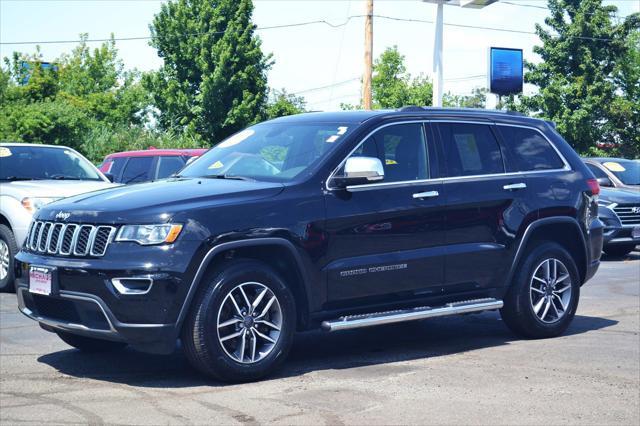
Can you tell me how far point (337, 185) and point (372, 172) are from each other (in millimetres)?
269

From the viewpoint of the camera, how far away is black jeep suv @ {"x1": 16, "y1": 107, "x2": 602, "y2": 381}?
614 cm

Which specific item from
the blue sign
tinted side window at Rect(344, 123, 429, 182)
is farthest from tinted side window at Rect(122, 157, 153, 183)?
the blue sign

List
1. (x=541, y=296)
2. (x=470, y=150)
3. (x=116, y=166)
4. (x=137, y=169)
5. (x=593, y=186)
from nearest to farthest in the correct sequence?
(x=470, y=150), (x=541, y=296), (x=593, y=186), (x=137, y=169), (x=116, y=166)

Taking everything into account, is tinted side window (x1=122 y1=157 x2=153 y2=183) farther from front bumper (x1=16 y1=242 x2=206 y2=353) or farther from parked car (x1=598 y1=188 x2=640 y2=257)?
front bumper (x1=16 y1=242 x2=206 y2=353)

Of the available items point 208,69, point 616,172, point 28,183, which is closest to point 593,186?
point 28,183

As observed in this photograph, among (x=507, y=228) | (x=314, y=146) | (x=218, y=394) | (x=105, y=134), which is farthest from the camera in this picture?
(x=105, y=134)

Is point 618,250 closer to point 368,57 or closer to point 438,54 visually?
point 438,54

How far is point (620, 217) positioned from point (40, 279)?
11779mm

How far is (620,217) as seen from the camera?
632 inches

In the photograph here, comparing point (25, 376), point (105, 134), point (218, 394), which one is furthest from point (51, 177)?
point (105, 134)

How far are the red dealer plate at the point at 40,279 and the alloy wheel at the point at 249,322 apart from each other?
1191 mm

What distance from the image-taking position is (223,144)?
8.07m

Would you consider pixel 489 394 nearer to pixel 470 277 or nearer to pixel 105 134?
pixel 470 277

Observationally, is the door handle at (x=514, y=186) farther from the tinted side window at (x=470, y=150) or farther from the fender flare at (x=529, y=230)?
the fender flare at (x=529, y=230)
